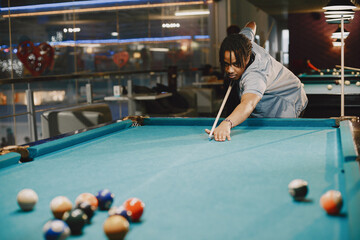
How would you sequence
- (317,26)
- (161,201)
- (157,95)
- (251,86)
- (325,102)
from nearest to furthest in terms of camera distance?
1. (161,201)
2. (251,86)
3. (325,102)
4. (157,95)
5. (317,26)

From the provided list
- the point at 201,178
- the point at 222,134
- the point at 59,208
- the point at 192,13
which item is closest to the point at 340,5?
the point at 222,134

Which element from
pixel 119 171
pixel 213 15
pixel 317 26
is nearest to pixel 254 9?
pixel 213 15

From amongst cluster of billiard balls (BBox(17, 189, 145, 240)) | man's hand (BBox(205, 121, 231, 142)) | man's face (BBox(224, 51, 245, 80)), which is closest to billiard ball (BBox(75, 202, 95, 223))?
cluster of billiard balls (BBox(17, 189, 145, 240))

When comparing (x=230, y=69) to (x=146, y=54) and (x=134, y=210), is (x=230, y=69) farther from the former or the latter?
(x=146, y=54)

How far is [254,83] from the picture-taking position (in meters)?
2.66

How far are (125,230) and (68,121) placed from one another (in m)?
3.80

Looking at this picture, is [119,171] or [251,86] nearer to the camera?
[119,171]

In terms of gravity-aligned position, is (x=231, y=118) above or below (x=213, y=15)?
below

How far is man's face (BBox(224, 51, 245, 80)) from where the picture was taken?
2.72 m

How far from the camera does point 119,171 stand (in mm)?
1647

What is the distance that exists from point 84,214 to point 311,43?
9.90 meters

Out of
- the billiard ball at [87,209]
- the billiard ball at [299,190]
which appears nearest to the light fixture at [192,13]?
the billiard ball at [299,190]

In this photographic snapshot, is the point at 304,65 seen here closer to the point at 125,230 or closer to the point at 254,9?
the point at 254,9

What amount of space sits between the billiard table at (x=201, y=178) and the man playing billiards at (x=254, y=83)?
124mm
